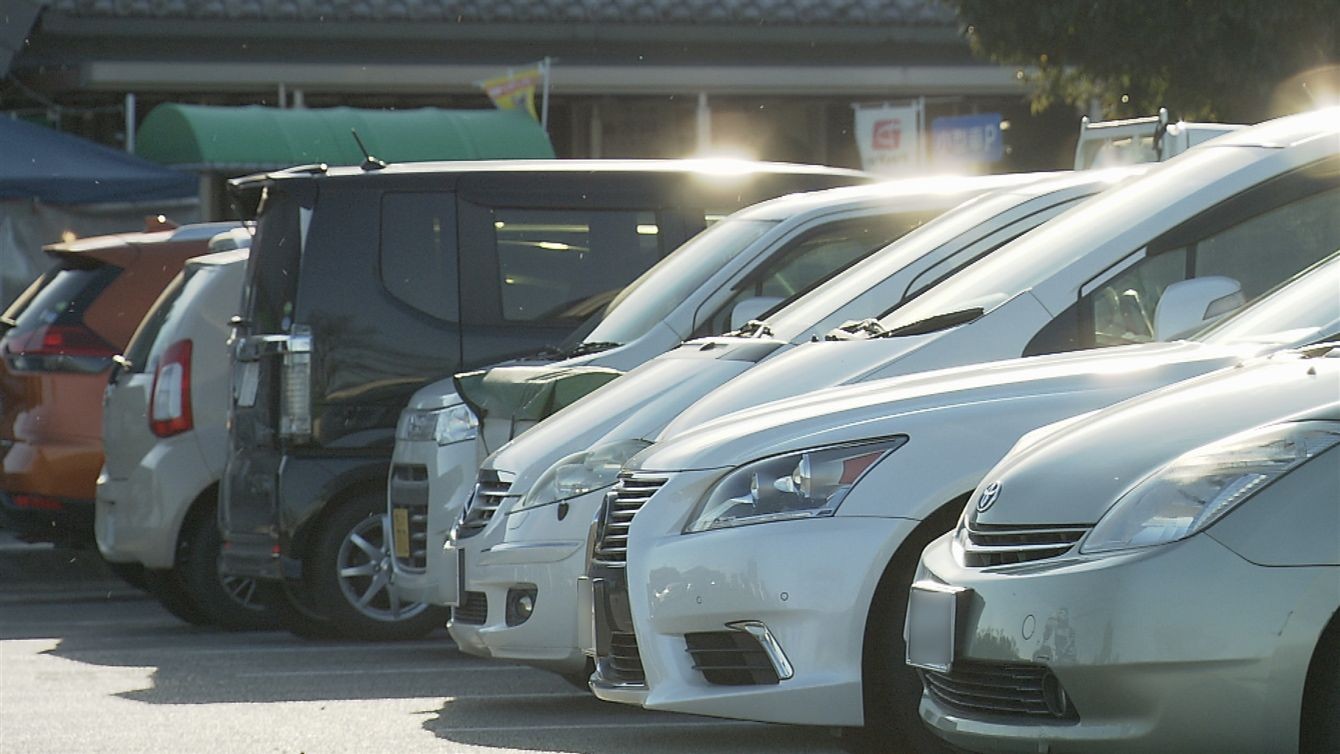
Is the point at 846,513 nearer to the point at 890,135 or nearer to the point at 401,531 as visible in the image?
the point at 401,531

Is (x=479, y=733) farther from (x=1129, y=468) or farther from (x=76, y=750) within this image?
(x=1129, y=468)

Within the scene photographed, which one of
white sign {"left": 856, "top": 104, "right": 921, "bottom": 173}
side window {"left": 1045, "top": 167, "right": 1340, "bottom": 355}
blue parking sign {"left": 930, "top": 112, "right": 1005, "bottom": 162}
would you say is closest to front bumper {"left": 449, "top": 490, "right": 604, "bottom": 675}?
side window {"left": 1045, "top": 167, "right": 1340, "bottom": 355}

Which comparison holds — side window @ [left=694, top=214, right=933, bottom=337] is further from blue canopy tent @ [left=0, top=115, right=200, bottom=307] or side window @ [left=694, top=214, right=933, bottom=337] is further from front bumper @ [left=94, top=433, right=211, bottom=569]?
blue canopy tent @ [left=0, top=115, right=200, bottom=307]

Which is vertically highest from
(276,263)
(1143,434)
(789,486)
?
(276,263)

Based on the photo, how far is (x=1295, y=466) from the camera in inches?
170

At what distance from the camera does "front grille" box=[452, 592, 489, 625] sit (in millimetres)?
7809

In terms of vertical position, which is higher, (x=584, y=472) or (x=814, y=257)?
(x=814, y=257)

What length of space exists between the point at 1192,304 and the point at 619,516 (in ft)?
5.11

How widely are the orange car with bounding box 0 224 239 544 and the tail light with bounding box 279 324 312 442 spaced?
2.44 m

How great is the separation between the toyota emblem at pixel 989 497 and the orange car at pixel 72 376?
801 cm

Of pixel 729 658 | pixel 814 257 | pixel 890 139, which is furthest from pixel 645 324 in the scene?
pixel 890 139

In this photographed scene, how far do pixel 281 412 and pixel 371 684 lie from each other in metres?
1.67

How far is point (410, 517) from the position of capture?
930 cm

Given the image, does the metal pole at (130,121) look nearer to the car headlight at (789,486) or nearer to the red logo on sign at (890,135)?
the red logo on sign at (890,135)
